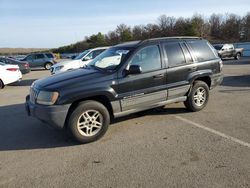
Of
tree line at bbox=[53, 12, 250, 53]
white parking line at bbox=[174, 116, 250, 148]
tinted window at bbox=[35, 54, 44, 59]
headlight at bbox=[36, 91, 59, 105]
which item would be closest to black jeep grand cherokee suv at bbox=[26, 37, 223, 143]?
headlight at bbox=[36, 91, 59, 105]

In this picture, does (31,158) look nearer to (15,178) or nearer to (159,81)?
(15,178)

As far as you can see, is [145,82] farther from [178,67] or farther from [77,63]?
[77,63]

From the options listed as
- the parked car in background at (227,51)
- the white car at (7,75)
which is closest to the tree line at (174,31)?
the parked car in background at (227,51)

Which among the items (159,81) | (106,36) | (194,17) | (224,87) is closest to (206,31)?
(194,17)

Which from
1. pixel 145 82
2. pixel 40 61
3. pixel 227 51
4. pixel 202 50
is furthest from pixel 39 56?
pixel 145 82

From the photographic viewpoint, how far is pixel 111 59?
265 inches

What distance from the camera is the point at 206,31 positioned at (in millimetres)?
69938

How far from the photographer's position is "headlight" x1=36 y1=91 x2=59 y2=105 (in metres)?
5.44

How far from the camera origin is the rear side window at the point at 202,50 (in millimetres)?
7301

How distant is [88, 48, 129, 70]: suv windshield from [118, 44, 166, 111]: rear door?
27 cm

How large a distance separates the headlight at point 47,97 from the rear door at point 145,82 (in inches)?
50.4

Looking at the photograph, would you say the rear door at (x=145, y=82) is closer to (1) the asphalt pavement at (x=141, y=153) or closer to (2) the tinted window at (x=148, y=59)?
(2) the tinted window at (x=148, y=59)

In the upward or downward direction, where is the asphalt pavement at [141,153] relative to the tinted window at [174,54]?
downward

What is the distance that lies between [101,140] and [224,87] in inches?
271
